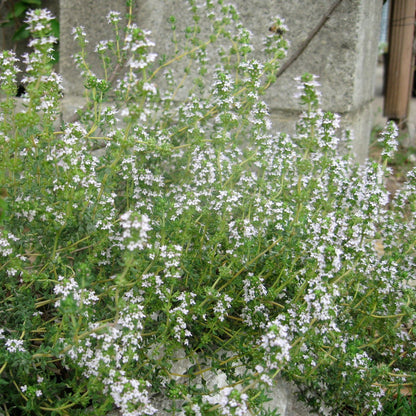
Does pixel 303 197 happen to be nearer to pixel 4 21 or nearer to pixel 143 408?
pixel 143 408

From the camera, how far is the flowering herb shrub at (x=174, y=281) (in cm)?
177

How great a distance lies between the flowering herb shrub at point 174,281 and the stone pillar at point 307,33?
4.58 feet

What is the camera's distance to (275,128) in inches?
159

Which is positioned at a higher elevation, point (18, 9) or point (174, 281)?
point (18, 9)

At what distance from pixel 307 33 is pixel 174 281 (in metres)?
2.69

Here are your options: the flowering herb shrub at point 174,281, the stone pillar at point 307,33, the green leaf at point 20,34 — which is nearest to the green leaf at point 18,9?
the green leaf at point 20,34

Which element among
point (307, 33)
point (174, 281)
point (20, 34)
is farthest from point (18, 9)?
point (174, 281)

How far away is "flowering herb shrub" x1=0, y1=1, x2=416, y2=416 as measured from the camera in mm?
1770

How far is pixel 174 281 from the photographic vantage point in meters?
1.87

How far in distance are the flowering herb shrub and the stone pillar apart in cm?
140

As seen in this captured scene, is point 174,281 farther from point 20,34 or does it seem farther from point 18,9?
point 18,9

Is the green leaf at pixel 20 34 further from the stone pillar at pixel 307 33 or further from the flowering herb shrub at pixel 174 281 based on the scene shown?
the flowering herb shrub at pixel 174 281

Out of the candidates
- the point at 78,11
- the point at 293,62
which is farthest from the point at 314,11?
the point at 78,11

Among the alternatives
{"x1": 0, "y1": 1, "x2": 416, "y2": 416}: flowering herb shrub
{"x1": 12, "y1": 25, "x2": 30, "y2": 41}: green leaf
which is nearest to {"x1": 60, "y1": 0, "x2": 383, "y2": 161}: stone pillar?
{"x1": 12, "y1": 25, "x2": 30, "y2": 41}: green leaf
